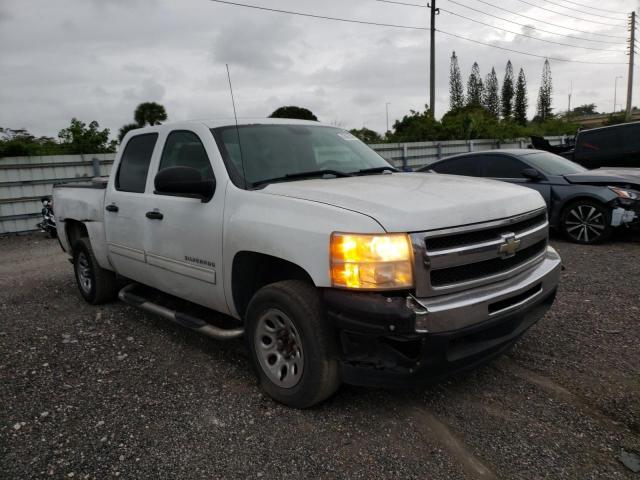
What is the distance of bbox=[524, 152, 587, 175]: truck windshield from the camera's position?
7848 millimetres

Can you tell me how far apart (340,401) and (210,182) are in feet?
5.43

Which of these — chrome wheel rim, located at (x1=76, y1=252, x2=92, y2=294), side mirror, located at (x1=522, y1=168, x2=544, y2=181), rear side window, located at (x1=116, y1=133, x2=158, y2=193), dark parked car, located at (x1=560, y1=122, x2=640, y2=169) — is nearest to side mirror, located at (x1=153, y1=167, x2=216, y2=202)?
rear side window, located at (x1=116, y1=133, x2=158, y2=193)

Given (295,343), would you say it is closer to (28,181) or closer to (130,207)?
(130,207)

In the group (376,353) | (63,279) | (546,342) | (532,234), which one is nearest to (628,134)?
(546,342)

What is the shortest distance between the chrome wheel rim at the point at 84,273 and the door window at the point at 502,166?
241 inches

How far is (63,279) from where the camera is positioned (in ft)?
22.3

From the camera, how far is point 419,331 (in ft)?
7.94

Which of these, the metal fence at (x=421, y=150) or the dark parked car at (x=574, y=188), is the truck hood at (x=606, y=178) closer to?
the dark parked car at (x=574, y=188)

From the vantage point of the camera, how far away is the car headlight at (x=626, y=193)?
7.06 meters

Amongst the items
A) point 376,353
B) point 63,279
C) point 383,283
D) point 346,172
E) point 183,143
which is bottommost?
point 63,279

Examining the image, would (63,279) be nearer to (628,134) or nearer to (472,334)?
(472,334)

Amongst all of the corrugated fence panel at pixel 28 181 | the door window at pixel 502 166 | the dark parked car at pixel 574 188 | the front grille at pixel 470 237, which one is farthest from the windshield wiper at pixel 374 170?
the corrugated fence panel at pixel 28 181

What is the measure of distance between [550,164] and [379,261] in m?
6.70

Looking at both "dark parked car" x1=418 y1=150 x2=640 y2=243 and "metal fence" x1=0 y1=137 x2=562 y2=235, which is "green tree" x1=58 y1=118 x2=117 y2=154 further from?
"dark parked car" x1=418 y1=150 x2=640 y2=243
